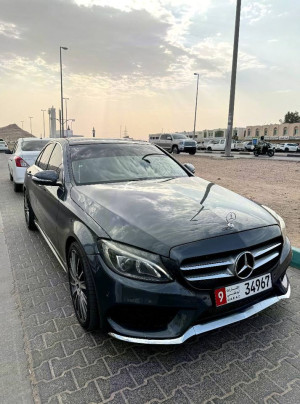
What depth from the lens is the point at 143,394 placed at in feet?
6.91

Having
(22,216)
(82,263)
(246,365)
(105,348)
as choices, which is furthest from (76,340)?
(22,216)

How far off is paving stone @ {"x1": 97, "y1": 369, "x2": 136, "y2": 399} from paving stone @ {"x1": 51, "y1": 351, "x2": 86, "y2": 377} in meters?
0.25

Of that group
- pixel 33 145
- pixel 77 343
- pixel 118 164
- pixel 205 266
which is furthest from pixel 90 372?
pixel 33 145

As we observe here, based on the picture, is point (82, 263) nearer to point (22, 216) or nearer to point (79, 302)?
point (79, 302)

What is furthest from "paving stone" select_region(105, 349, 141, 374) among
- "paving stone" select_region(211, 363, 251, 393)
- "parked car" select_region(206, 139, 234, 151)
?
"parked car" select_region(206, 139, 234, 151)

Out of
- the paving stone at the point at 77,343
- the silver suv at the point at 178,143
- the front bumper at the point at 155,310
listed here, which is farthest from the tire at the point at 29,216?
the silver suv at the point at 178,143

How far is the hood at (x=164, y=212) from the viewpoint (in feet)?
7.45

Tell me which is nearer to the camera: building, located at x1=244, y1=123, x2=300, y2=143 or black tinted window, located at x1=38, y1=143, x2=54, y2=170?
black tinted window, located at x1=38, y1=143, x2=54, y2=170

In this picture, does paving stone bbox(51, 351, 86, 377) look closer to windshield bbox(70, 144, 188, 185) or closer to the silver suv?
windshield bbox(70, 144, 188, 185)

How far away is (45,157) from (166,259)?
3.46 m

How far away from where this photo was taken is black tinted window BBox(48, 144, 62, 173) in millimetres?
3905

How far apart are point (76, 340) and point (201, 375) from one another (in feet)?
3.43

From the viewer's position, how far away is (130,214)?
254 cm

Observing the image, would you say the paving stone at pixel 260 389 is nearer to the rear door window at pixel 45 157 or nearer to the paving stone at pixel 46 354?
the paving stone at pixel 46 354
